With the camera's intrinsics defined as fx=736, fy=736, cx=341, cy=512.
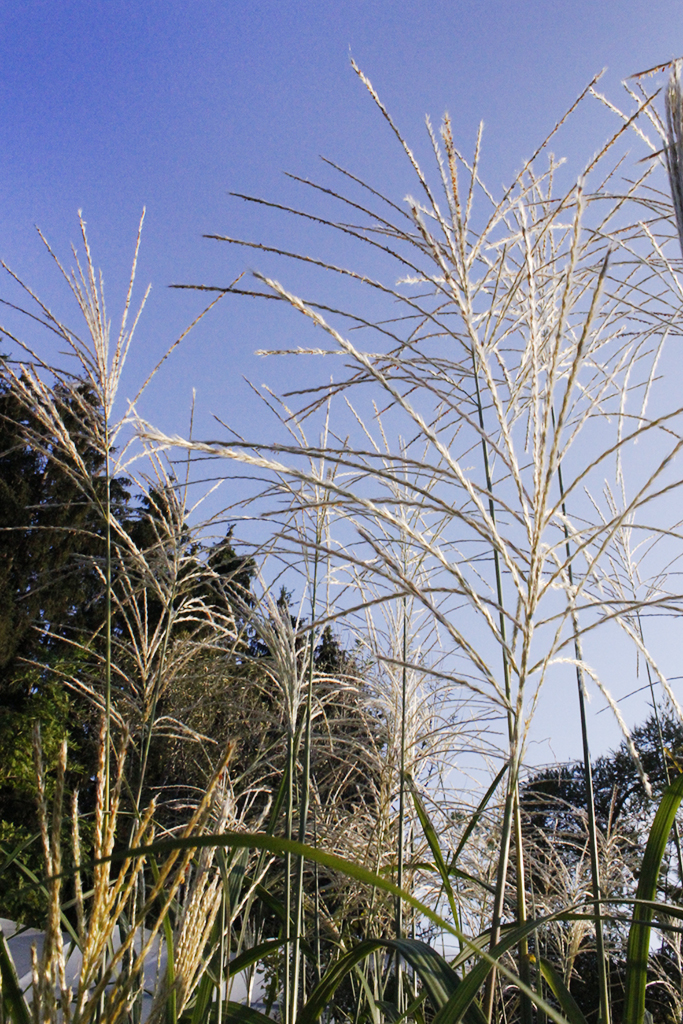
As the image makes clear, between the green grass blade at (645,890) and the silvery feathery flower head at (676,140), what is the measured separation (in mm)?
709

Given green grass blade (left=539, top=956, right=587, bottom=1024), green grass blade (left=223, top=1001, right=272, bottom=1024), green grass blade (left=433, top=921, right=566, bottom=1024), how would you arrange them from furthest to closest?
green grass blade (left=223, top=1001, right=272, bottom=1024)
green grass blade (left=539, top=956, right=587, bottom=1024)
green grass blade (left=433, top=921, right=566, bottom=1024)

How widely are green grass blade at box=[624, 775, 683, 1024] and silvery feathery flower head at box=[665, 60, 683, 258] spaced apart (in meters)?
0.71

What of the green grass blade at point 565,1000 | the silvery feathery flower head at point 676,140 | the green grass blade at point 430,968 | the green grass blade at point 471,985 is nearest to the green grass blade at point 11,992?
the green grass blade at point 430,968

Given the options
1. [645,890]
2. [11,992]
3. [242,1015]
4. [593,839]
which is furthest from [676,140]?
[242,1015]

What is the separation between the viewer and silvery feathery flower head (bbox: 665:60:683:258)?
2.73ft

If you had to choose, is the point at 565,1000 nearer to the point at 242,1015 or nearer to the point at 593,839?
the point at 593,839

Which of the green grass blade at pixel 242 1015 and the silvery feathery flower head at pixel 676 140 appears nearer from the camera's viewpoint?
the silvery feathery flower head at pixel 676 140

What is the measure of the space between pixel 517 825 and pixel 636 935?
0.26 meters

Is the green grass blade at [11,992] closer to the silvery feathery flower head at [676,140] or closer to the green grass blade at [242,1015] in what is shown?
the green grass blade at [242,1015]

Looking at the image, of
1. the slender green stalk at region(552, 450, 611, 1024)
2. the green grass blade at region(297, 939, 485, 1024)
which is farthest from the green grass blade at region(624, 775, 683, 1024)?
the green grass blade at region(297, 939, 485, 1024)

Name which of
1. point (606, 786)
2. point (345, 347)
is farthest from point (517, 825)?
point (606, 786)

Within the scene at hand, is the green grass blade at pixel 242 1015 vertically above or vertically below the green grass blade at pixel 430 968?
below

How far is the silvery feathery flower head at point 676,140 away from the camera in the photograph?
2.73 feet

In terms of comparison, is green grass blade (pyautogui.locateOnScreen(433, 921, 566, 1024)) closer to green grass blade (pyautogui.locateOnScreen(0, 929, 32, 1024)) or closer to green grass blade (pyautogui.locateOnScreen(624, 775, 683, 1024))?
green grass blade (pyautogui.locateOnScreen(624, 775, 683, 1024))
